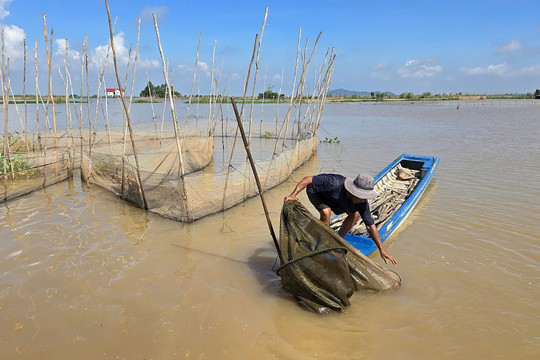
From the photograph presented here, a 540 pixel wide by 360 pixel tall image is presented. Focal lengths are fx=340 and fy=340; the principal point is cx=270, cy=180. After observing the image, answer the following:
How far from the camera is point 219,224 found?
4398 millimetres

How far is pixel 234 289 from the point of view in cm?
297

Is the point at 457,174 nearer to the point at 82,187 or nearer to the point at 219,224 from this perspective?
the point at 219,224

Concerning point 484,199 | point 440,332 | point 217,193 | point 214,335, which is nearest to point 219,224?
point 217,193

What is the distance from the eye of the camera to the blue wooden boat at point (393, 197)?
141 inches

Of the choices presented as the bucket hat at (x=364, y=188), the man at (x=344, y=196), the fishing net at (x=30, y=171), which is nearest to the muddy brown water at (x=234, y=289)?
the fishing net at (x=30, y=171)

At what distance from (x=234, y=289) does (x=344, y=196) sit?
127 cm

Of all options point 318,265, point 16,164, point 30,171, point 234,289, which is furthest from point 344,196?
point 16,164

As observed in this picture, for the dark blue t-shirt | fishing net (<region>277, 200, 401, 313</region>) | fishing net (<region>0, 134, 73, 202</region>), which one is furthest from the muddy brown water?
the dark blue t-shirt

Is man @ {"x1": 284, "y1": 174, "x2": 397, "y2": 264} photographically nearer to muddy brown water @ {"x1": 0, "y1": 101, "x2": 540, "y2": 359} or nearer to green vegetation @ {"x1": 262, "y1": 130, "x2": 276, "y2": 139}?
muddy brown water @ {"x1": 0, "y1": 101, "x2": 540, "y2": 359}

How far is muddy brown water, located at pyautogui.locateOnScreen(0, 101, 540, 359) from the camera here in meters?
2.30

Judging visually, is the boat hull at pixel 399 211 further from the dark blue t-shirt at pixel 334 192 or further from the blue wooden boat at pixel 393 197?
the dark blue t-shirt at pixel 334 192

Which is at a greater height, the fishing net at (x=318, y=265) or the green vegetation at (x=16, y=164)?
the green vegetation at (x=16, y=164)

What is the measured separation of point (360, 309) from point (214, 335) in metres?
1.14

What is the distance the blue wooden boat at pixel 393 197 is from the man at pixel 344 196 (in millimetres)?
316
